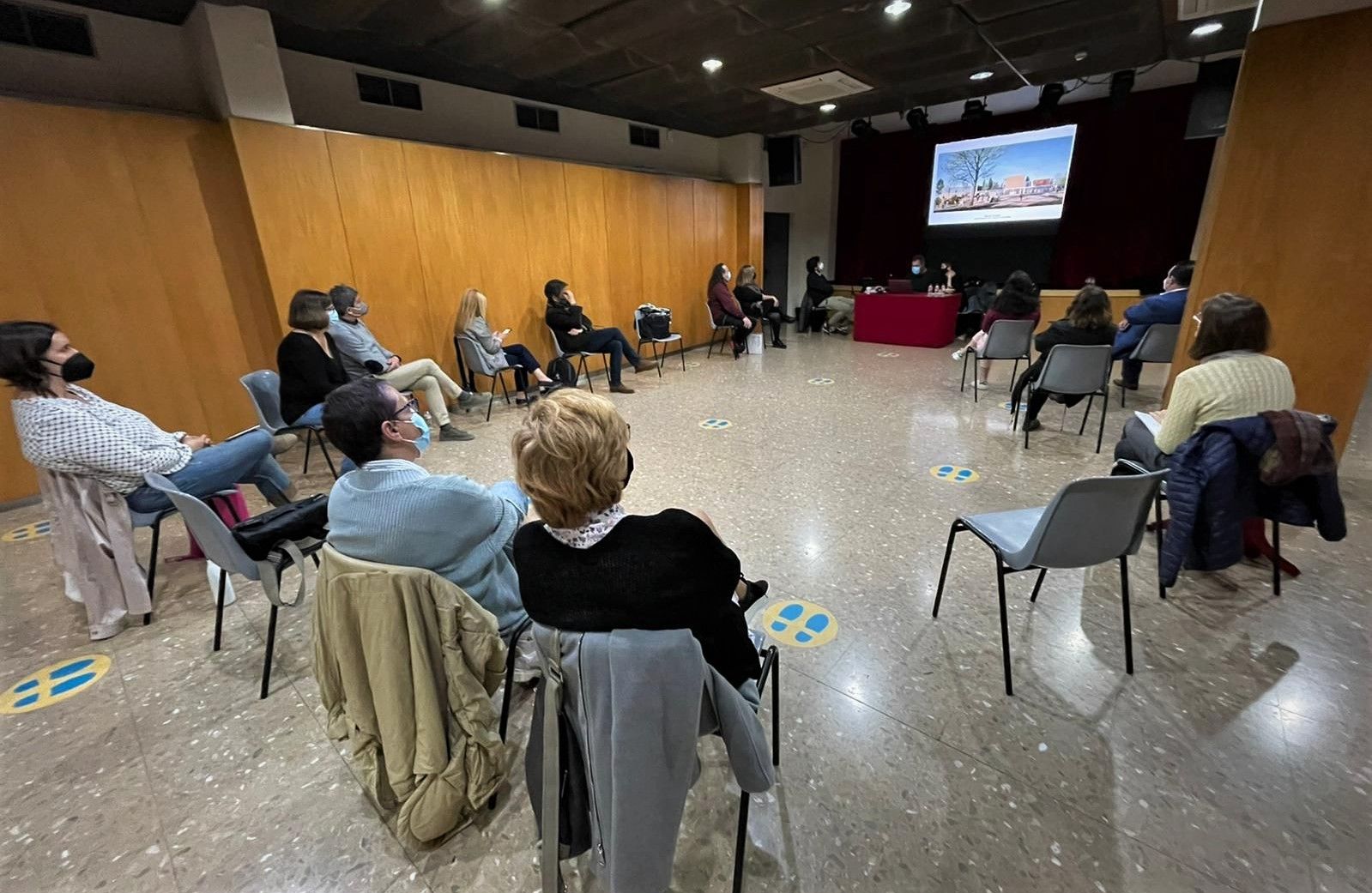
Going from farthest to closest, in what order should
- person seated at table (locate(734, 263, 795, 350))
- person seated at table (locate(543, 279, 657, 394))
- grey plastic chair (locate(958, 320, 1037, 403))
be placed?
person seated at table (locate(734, 263, 795, 350)) < person seated at table (locate(543, 279, 657, 394)) < grey plastic chair (locate(958, 320, 1037, 403))

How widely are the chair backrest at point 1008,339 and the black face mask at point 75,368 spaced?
17.6 ft

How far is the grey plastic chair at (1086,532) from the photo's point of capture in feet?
5.01

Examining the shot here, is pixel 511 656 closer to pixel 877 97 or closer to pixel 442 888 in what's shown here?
pixel 442 888

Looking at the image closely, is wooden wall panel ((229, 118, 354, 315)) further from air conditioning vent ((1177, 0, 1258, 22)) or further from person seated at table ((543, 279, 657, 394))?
air conditioning vent ((1177, 0, 1258, 22))

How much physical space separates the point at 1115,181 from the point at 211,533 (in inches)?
394

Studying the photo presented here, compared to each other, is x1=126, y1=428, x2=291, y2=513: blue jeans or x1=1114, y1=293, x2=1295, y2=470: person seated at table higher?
x1=1114, y1=293, x2=1295, y2=470: person seated at table

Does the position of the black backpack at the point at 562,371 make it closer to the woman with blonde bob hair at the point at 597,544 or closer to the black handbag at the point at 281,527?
the black handbag at the point at 281,527

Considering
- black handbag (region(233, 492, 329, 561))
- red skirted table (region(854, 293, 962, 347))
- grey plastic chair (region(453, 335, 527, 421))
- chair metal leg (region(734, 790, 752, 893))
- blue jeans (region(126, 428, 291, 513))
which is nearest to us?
chair metal leg (region(734, 790, 752, 893))

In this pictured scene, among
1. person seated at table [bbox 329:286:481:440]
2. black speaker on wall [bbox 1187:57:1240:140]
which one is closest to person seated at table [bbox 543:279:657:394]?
person seated at table [bbox 329:286:481:440]

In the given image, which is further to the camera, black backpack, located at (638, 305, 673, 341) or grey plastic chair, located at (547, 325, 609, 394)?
black backpack, located at (638, 305, 673, 341)

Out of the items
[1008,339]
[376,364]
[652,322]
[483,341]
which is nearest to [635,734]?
[376,364]

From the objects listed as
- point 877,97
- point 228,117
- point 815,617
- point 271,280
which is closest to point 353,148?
point 228,117

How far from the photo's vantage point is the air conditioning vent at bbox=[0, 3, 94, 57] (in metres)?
3.19

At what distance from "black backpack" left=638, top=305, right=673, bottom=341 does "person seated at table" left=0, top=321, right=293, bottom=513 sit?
460 cm
